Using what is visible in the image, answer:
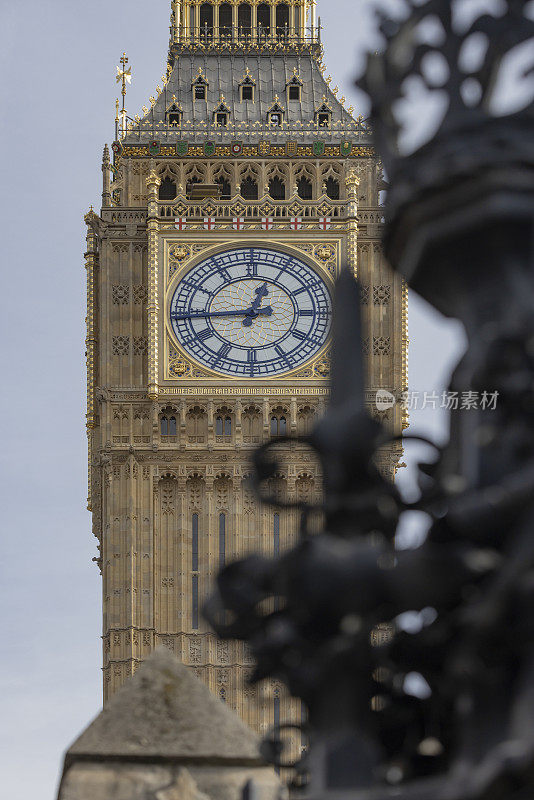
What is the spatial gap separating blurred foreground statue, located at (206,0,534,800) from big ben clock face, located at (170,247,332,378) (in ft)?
151

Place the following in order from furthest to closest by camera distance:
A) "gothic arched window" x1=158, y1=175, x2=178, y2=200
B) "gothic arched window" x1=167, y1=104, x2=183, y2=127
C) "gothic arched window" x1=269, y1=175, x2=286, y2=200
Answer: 1. "gothic arched window" x1=167, y1=104, x2=183, y2=127
2. "gothic arched window" x1=269, y1=175, x2=286, y2=200
3. "gothic arched window" x1=158, y1=175, x2=178, y2=200

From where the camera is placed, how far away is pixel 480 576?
6.68 meters

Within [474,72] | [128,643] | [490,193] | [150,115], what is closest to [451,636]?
[490,193]

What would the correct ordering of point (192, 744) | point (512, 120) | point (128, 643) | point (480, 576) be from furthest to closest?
point (128, 643) → point (192, 744) → point (512, 120) → point (480, 576)

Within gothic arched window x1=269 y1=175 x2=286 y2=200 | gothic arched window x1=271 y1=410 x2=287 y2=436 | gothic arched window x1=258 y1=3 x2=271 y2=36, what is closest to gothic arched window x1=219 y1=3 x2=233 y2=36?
gothic arched window x1=258 y1=3 x2=271 y2=36

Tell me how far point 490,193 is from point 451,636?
5.10ft

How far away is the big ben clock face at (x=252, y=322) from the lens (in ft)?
177

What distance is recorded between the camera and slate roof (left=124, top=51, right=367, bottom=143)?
2330 inches

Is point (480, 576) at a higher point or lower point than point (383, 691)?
higher

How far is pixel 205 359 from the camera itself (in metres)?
53.9

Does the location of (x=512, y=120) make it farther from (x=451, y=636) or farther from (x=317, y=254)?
(x=317, y=254)

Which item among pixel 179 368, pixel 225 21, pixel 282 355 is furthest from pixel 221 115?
pixel 179 368

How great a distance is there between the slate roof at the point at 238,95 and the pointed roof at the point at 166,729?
49025 millimetres

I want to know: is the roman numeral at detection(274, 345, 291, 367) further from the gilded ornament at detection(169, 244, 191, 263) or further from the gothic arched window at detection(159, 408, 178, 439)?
the gilded ornament at detection(169, 244, 191, 263)
